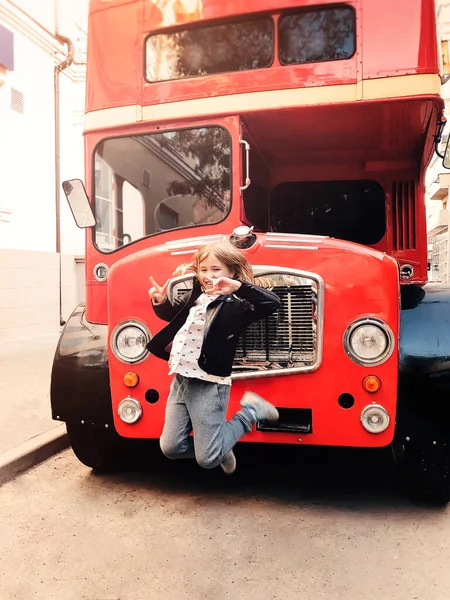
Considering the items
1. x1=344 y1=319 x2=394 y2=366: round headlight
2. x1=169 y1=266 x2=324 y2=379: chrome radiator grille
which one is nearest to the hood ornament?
x1=169 y1=266 x2=324 y2=379: chrome radiator grille

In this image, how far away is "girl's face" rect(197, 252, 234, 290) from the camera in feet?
9.28

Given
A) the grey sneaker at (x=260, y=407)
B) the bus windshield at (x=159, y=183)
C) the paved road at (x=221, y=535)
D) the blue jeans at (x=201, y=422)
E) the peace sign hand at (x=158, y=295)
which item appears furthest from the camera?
the bus windshield at (x=159, y=183)

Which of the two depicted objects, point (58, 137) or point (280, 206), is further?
point (58, 137)

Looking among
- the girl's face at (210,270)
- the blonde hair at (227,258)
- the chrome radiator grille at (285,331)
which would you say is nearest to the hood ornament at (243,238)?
the chrome radiator grille at (285,331)

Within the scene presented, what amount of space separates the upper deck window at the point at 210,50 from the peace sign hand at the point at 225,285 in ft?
6.13

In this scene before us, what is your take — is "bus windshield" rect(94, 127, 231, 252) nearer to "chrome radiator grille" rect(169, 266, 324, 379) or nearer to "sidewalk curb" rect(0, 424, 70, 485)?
"chrome radiator grille" rect(169, 266, 324, 379)

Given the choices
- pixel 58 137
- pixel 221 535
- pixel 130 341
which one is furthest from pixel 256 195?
pixel 58 137

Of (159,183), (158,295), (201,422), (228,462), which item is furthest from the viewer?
(159,183)

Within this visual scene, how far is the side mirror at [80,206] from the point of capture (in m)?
4.14

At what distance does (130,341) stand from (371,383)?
140 centimetres

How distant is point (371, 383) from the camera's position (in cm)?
316

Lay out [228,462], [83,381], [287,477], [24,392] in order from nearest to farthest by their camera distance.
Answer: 1. [228,462]
2. [83,381]
3. [287,477]
4. [24,392]

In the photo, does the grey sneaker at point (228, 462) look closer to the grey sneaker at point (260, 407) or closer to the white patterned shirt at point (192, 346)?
the grey sneaker at point (260, 407)

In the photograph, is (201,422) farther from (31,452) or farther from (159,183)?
(31,452)
